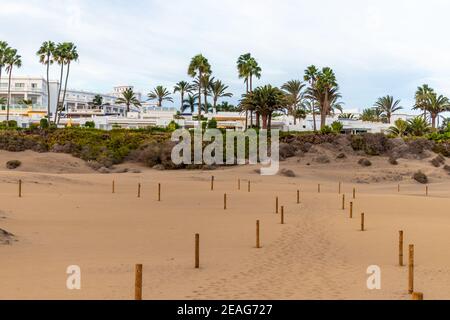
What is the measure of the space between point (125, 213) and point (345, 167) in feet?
106

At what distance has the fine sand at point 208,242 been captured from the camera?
35.6 feet

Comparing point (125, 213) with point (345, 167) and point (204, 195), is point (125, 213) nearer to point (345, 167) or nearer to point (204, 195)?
point (204, 195)

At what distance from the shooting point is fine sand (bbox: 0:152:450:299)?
10836mm

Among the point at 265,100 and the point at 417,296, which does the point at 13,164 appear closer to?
the point at 265,100

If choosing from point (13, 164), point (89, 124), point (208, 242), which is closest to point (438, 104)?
point (89, 124)

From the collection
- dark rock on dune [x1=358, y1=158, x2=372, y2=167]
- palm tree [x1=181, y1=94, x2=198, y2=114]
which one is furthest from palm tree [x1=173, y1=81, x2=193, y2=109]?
dark rock on dune [x1=358, y1=158, x2=372, y2=167]

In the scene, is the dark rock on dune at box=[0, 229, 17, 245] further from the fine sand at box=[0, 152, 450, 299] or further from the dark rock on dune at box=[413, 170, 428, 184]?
the dark rock on dune at box=[413, 170, 428, 184]

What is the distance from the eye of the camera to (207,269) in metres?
12.6

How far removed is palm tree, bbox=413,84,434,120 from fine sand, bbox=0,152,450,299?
52.0 meters

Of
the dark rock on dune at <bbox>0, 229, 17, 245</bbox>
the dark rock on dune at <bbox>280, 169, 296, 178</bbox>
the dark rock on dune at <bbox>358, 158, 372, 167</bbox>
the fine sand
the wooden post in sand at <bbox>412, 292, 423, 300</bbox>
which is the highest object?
the dark rock on dune at <bbox>358, 158, 372, 167</bbox>

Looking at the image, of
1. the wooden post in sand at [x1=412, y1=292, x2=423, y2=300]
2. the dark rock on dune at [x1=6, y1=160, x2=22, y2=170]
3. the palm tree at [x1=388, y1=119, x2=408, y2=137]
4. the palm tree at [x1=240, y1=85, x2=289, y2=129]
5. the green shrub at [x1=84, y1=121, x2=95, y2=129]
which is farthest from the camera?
the green shrub at [x1=84, y1=121, x2=95, y2=129]

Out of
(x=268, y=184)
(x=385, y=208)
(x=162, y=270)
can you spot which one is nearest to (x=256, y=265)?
Answer: (x=162, y=270)

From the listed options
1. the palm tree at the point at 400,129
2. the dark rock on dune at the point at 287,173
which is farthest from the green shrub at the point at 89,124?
the palm tree at the point at 400,129

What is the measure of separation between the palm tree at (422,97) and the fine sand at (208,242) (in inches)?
2049
